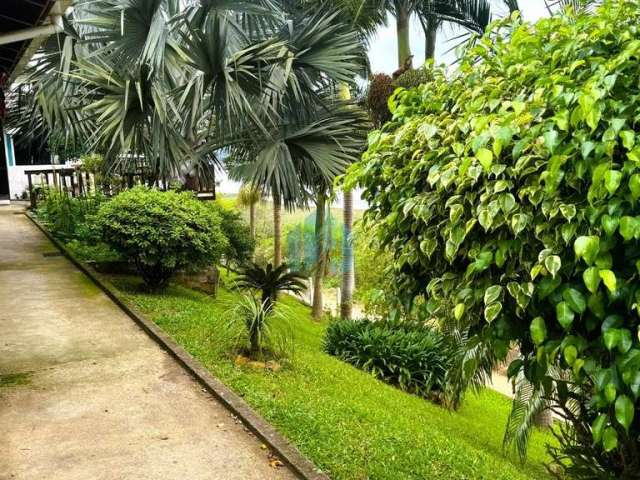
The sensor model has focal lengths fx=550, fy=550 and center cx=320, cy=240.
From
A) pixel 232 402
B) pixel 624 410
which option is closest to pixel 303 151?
pixel 232 402

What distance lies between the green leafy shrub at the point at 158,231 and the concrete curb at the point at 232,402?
0.67 m

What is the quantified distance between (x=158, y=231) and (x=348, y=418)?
13.5 ft

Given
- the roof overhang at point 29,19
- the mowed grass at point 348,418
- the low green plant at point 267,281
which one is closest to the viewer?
the mowed grass at point 348,418

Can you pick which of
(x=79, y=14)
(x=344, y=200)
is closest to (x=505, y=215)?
(x=344, y=200)

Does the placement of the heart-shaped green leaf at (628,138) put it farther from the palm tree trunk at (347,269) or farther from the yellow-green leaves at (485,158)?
the palm tree trunk at (347,269)

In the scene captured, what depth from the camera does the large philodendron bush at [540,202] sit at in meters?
1.63

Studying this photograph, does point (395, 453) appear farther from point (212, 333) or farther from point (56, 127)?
point (56, 127)

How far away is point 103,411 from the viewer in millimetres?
4000

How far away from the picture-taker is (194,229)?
24.8 feet

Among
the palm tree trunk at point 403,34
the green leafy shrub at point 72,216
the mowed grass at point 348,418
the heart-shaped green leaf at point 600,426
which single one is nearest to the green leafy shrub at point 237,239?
the green leafy shrub at point 72,216

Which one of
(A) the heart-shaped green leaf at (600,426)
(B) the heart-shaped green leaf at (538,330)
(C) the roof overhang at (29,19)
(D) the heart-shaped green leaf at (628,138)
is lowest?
(A) the heart-shaped green leaf at (600,426)

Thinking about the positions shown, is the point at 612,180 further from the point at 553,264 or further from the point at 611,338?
the point at 611,338

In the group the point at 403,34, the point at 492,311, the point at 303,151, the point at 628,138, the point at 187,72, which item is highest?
the point at 403,34

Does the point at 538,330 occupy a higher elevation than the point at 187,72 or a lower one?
lower
